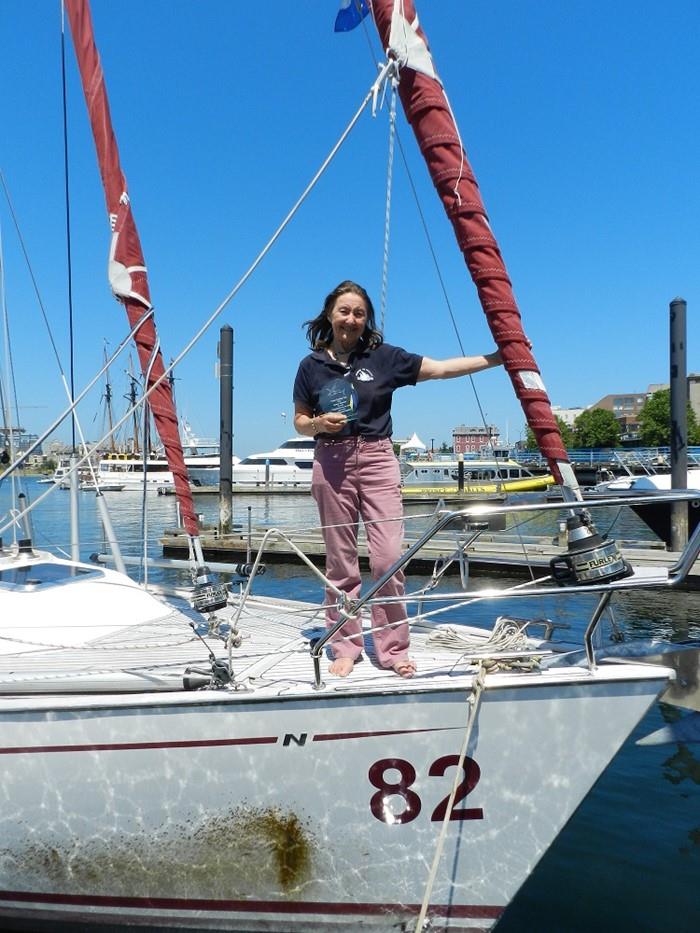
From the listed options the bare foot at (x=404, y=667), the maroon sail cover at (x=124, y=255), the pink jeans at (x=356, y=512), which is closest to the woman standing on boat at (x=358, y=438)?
the pink jeans at (x=356, y=512)

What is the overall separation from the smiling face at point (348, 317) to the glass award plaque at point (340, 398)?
309mm

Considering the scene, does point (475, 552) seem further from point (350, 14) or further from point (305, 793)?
point (305, 793)

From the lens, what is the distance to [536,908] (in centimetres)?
401

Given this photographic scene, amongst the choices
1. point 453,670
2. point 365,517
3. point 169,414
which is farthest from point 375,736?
point 169,414

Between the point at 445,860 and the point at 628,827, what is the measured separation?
8.11 feet

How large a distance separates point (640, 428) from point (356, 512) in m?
83.1

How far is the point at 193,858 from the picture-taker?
3279mm

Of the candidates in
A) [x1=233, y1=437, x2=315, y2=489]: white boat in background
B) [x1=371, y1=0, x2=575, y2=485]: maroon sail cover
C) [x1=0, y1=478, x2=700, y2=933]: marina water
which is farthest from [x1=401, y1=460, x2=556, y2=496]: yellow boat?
[x1=371, y1=0, x2=575, y2=485]: maroon sail cover

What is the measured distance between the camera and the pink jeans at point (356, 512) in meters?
3.77

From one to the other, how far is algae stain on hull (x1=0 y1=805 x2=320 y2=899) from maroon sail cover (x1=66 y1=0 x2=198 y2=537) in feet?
8.19

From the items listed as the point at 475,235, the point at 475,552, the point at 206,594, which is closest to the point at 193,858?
the point at 206,594

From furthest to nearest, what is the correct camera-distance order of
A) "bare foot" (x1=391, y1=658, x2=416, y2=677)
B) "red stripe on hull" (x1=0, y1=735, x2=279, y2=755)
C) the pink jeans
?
the pink jeans < "bare foot" (x1=391, y1=658, x2=416, y2=677) < "red stripe on hull" (x1=0, y1=735, x2=279, y2=755)

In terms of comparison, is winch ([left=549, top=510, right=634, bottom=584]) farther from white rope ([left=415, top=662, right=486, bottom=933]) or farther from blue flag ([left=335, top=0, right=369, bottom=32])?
blue flag ([left=335, top=0, right=369, bottom=32])

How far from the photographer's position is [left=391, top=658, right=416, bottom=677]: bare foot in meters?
3.44
